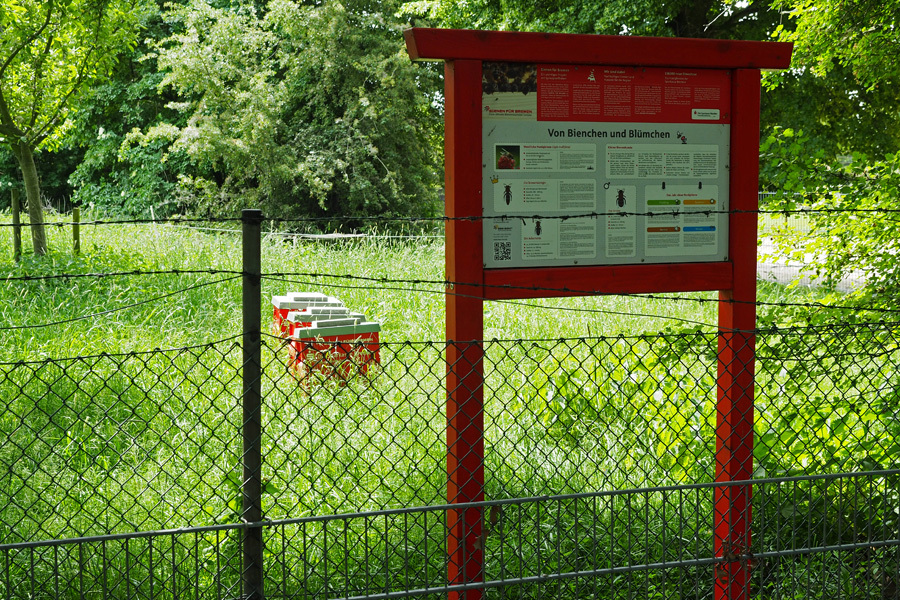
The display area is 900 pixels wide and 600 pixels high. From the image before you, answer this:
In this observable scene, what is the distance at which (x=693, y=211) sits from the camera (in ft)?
11.9

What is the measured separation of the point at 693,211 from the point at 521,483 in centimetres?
169

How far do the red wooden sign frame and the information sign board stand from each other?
56 mm

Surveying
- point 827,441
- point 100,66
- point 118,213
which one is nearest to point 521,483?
point 827,441

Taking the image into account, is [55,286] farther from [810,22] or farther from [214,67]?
[214,67]

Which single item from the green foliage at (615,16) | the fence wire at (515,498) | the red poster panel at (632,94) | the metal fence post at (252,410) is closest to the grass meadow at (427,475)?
the fence wire at (515,498)

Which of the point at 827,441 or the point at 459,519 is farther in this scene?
the point at 827,441

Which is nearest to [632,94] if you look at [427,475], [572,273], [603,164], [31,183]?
[603,164]

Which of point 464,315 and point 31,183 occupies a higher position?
point 31,183

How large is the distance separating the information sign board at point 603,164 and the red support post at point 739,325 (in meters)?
0.05

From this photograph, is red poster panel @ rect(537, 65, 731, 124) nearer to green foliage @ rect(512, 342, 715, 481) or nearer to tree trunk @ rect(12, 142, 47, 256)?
green foliage @ rect(512, 342, 715, 481)

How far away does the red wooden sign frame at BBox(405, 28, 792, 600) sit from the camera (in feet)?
10.6

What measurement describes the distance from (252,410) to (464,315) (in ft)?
3.15

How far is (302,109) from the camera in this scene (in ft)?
73.5

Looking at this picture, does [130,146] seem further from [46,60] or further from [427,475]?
[427,475]
